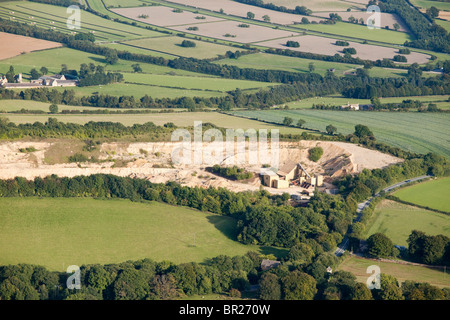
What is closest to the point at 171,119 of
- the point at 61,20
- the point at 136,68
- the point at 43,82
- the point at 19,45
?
the point at 43,82

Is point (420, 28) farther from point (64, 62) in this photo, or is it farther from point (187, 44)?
point (64, 62)

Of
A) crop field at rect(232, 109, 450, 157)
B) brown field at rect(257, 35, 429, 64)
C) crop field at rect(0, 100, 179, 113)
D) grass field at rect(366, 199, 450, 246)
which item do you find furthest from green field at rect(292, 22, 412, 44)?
grass field at rect(366, 199, 450, 246)

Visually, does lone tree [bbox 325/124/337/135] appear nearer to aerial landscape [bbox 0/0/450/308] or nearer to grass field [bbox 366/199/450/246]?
A: aerial landscape [bbox 0/0/450/308]

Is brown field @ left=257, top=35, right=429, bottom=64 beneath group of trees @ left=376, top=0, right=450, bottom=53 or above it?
beneath

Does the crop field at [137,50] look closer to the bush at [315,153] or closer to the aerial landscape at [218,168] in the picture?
the aerial landscape at [218,168]

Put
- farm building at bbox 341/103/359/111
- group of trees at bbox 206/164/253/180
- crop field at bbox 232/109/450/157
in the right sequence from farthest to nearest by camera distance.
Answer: farm building at bbox 341/103/359/111
crop field at bbox 232/109/450/157
group of trees at bbox 206/164/253/180

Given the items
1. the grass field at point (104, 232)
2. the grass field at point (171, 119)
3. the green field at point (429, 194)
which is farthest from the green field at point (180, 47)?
the grass field at point (104, 232)
